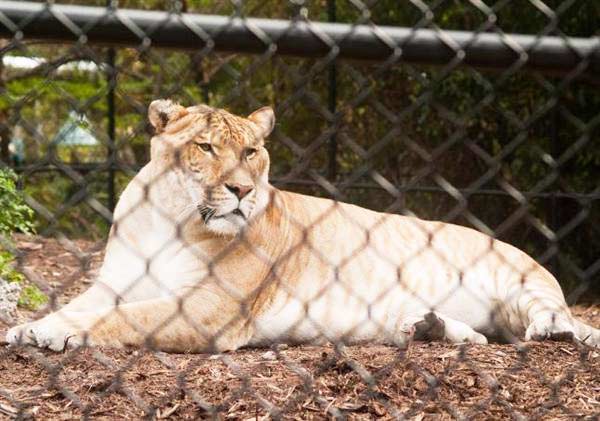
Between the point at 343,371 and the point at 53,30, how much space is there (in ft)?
5.57

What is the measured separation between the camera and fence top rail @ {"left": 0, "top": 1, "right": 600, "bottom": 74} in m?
1.88

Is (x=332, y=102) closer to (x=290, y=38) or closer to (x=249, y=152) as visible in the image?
(x=249, y=152)

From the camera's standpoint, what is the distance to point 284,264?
4195mm

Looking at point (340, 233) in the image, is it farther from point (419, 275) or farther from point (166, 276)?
point (166, 276)

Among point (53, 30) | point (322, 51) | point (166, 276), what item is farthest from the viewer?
point (166, 276)

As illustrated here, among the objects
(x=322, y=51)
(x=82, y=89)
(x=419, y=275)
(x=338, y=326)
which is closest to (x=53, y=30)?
(x=322, y=51)

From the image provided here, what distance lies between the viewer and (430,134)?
7.20m

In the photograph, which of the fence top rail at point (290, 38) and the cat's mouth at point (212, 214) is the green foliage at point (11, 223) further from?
the fence top rail at point (290, 38)

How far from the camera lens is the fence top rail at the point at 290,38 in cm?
188

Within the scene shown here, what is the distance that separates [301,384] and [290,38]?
1.41 metres

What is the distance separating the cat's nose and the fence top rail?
155 cm

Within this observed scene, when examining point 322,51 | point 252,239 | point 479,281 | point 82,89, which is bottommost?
point 479,281

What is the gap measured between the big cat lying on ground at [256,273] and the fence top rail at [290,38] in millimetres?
1242

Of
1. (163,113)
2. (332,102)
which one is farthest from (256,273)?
Answer: (332,102)
